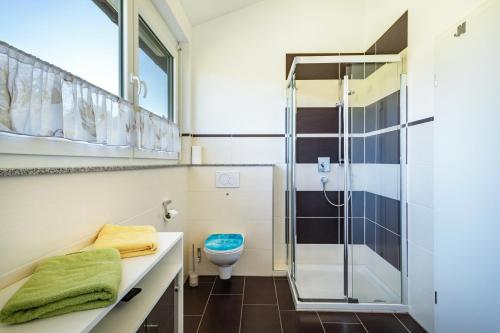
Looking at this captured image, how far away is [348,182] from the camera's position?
2.17 m

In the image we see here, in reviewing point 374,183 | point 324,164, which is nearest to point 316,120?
point 324,164

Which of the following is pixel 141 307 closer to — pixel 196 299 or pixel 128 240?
pixel 128 240

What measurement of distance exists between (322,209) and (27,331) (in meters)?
2.46

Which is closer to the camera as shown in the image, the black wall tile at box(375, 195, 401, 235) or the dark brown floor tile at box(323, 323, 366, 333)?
the dark brown floor tile at box(323, 323, 366, 333)

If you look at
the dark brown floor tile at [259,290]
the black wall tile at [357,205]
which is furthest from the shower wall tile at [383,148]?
the dark brown floor tile at [259,290]

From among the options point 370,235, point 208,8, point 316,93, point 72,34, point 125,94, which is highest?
point 208,8

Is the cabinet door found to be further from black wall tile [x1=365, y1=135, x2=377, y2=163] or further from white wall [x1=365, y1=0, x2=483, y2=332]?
black wall tile [x1=365, y1=135, x2=377, y2=163]

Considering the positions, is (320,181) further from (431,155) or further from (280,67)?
(280,67)

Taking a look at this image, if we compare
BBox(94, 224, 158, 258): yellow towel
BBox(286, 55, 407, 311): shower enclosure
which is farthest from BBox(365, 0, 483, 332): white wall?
BBox(94, 224, 158, 258): yellow towel

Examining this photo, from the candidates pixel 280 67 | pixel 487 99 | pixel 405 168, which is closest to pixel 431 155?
pixel 405 168

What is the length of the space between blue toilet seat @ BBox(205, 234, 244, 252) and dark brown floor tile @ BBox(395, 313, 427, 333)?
139 cm

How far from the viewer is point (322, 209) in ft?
8.63

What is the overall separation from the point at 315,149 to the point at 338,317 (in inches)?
60.9

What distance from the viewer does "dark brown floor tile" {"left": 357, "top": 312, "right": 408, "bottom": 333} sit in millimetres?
1756
